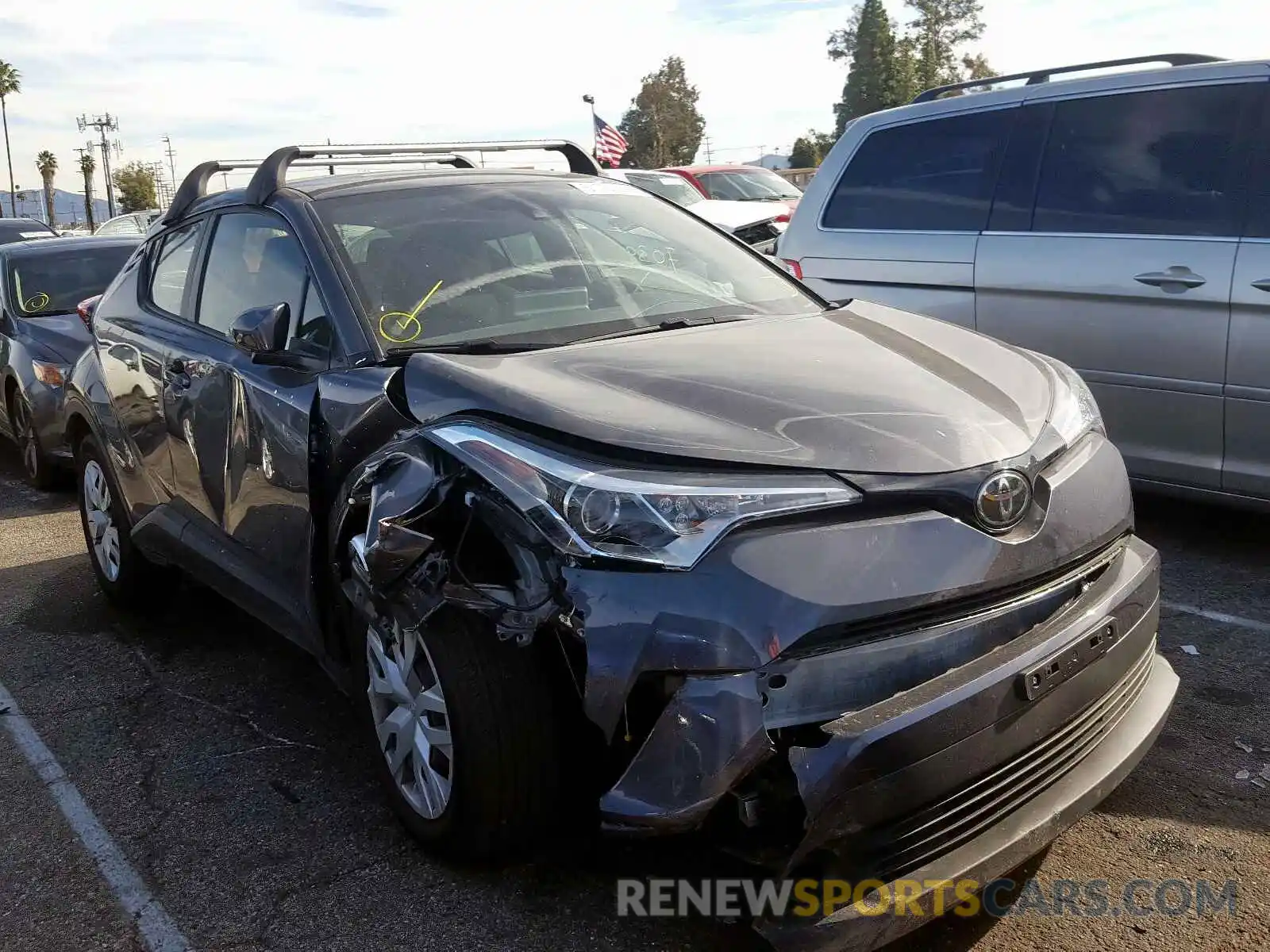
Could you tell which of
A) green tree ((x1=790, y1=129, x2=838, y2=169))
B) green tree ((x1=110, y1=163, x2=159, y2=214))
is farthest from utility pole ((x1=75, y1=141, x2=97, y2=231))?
green tree ((x1=790, y1=129, x2=838, y2=169))

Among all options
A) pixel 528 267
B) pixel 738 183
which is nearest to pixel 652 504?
pixel 528 267

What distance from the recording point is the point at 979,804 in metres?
2.27

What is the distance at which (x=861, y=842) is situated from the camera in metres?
2.14

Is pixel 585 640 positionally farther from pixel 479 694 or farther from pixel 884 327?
pixel 884 327

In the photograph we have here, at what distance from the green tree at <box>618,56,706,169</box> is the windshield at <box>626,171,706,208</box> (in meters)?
60.1

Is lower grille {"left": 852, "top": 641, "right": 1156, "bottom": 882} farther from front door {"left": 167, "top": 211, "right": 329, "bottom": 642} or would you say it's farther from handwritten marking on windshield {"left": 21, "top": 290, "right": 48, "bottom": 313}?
handwritten marking on windshield {"left": 21, "top": 290, "right": 48, "bottom": 313}

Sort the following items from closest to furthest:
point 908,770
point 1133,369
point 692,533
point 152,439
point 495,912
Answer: point 908,770, point 692,533, point 495,912, point 152,439, point 1133,369

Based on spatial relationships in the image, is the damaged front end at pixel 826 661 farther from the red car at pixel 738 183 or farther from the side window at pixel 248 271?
the red car at pixel 738 183

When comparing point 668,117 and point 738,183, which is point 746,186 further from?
point 668,117

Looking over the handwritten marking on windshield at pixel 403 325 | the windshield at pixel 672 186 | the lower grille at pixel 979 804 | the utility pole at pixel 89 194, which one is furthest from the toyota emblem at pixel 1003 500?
the utility pole at pixel 89 194

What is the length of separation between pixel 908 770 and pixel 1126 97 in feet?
12.4

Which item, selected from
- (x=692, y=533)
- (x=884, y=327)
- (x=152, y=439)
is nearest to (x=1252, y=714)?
(x=884, y=327)

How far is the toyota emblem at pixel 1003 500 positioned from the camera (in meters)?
2.33

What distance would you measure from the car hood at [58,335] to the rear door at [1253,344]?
247 inches
